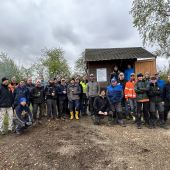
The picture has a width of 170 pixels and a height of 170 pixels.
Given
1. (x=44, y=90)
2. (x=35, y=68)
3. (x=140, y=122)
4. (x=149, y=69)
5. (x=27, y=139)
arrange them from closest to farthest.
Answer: (x=27, y=139)
(x=140, y=122)
(x=44, y=90)
(x=149, y=69)
(x=35, y=68)

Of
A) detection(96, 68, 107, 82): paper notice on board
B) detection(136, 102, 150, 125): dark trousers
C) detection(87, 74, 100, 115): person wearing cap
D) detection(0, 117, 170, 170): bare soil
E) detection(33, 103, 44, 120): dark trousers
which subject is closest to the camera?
detection(0, 117, 170, 170): bare soil

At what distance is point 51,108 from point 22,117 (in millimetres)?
1915

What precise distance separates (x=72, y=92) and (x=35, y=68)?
1307 inches

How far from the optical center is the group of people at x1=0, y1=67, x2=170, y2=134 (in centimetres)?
1137

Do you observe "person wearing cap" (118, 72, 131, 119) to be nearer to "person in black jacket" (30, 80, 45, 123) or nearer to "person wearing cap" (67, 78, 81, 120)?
"person wearing cap" (67, 78, 81, 120)

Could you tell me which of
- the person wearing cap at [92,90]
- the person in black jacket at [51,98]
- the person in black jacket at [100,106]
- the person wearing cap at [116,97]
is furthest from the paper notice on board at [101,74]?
the person wearing cap at [116,97]

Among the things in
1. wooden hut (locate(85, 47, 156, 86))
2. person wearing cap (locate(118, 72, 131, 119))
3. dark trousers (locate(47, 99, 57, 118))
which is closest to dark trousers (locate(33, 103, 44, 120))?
dark trousers (locate(47, 99, 57, 118))

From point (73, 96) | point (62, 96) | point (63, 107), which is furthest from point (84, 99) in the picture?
point (62, 96)

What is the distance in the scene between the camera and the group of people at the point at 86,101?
37.3 feet

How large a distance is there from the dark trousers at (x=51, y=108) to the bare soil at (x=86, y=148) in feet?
3.47

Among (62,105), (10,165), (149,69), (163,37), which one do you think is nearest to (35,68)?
(163,37)

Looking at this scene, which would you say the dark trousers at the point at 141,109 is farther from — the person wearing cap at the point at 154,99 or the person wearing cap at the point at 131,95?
the person wearing cap at the point at 131,95

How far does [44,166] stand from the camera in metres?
8.30

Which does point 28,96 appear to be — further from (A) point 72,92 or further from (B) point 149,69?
(B) point 149,69
